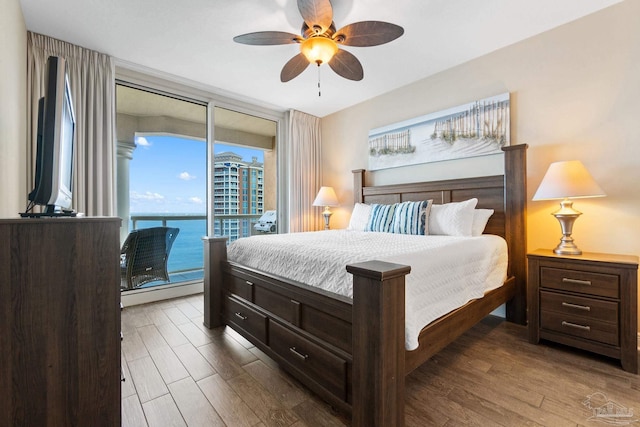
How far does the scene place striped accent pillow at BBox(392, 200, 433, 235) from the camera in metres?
2.72

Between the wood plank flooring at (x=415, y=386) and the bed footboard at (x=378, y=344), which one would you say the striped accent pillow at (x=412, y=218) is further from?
the bed footboard at (x=378, y=344)

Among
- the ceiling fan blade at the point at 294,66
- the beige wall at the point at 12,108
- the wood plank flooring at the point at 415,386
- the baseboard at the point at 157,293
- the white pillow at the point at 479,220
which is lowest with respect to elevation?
the wood plank flooring at the point at 415,386

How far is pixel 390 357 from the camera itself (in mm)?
1158

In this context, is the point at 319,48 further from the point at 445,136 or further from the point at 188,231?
the point at 188,231

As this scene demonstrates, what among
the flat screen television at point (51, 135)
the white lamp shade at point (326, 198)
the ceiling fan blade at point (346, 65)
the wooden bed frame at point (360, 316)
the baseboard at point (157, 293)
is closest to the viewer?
the flat screen television at point (51, 135)

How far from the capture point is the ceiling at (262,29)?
7.15 ft

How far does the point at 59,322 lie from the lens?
1.00m

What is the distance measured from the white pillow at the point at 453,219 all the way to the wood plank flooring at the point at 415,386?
0.91 metres

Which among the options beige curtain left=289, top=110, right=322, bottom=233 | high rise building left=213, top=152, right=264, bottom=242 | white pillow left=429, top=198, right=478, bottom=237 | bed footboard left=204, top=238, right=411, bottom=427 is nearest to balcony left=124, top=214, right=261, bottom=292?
high rise building left=213, top=152, right=264, bottom=242

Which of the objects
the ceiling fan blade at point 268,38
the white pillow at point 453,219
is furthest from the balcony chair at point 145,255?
the white pillow at point 453,219

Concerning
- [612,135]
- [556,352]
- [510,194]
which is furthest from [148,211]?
[612,135]

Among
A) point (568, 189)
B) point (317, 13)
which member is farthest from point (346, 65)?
point (568, 189)

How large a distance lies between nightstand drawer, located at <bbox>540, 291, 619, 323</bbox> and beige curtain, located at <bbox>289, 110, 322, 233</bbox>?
3.12 meters

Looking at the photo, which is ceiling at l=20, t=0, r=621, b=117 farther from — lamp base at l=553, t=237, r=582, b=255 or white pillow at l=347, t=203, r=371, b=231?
lamp base at l=553, t=237, r=582, b=255
